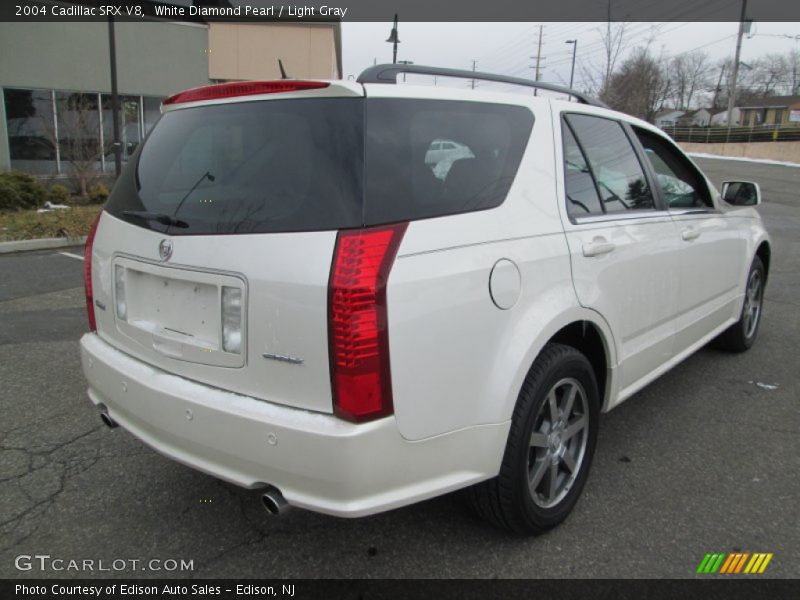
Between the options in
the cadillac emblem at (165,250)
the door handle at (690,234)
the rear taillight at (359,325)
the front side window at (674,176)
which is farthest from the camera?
the front side window at (674,176)

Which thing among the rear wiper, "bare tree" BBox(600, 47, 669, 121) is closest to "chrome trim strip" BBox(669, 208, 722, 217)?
the rear wiper

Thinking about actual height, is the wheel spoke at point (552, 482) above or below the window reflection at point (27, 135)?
below

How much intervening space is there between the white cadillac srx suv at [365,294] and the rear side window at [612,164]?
65 mm

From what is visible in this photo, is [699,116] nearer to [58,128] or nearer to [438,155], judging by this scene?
[58,128]

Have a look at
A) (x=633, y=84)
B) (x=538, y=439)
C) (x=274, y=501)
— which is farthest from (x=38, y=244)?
(x=633, y=84)

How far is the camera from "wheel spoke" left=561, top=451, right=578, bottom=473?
2705mm

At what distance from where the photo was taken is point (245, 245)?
2.06 meters

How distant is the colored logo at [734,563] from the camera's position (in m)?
2.39

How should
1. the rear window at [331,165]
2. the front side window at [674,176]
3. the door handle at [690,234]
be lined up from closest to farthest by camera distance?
the rear window at [331,165] → the door handle at [690,234] → the front side window at [674,176]

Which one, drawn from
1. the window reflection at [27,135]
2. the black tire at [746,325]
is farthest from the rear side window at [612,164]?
the window reflection at [27,135]

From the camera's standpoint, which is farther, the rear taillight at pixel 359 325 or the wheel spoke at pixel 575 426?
the wheel spoke at pixel 575 426

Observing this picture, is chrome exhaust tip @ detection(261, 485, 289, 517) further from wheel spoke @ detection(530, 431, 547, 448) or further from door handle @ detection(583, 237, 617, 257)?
door handle @ detection(583, 237, 617, 257)

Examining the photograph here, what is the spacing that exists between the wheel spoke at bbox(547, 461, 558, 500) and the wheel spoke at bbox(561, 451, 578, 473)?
8 centimetres

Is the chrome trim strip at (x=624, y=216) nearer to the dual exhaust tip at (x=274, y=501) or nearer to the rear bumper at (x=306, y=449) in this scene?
the rear bumper at (x=306, y=449)
